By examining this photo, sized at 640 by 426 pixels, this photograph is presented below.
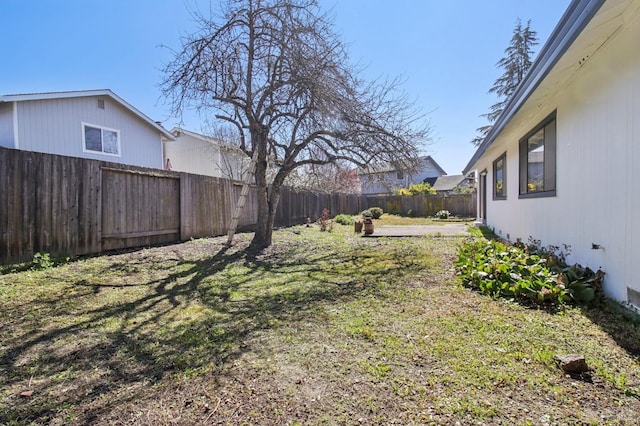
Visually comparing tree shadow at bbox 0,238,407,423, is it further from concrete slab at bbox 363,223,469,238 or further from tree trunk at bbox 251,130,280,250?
concrete slab at bbox 363,223,469,238

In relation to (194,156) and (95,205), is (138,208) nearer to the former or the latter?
(95,205)

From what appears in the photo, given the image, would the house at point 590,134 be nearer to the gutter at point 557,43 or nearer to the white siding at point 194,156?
the gutter at point 557,43

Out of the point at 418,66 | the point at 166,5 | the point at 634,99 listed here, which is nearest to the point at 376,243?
the point at 418,66

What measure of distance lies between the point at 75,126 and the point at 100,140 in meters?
0.89

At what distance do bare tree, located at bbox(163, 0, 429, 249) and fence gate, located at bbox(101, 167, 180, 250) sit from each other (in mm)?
1718

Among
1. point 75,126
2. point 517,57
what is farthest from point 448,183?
point 75,126

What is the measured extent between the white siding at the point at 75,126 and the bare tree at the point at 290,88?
6.12 meters

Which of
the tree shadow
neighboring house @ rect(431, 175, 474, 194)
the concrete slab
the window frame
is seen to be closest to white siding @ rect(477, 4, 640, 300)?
the window frame

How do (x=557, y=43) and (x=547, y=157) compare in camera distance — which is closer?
(x=557, y=43)

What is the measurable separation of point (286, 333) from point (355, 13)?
680 cm

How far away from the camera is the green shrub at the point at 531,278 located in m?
3.30

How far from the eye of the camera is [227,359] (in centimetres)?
231

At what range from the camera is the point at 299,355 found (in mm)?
2354

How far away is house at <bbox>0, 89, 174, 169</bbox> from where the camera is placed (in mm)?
9336
